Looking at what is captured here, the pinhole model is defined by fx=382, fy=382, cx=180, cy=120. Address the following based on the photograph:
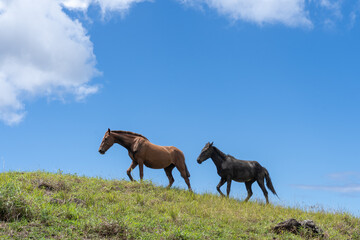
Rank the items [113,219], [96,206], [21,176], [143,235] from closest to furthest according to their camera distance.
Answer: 1. [143,235]
2. [113,219]
3. [96,206]
4. [21,176]

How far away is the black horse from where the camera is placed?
19.7m

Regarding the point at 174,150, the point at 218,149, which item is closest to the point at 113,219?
the point at 174,150

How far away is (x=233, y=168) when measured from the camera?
19.8 m

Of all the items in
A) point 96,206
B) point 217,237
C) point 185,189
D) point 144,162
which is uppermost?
point 144,162

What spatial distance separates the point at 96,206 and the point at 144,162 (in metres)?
6.34

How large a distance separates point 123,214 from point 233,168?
30.5ft

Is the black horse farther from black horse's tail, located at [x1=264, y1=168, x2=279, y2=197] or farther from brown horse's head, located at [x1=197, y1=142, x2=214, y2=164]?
black horse's tail, located at [x1=264, y1=168, x2=279, y2=197]

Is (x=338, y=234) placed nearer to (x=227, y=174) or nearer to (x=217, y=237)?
(x=217, y=237)

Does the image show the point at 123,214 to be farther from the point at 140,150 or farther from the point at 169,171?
the point at 169,171

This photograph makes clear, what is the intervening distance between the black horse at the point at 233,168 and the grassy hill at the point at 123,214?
1.87 metres

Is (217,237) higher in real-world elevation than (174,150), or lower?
lower

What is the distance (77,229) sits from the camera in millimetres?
9242

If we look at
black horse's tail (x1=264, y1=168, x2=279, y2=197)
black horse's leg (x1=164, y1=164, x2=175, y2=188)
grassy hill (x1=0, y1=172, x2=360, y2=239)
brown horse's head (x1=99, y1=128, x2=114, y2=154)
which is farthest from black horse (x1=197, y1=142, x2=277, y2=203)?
brown horse's head (x1=99, y1=128, x2=114, y2=154)

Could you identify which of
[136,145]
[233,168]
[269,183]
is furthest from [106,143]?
[269,183]
